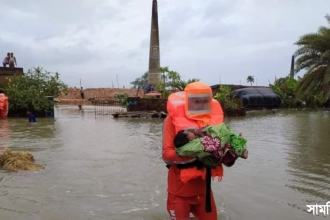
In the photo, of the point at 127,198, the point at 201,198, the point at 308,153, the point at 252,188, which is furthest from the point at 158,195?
the point at 308,153

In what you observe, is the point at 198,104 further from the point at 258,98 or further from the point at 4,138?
the point at 258,98

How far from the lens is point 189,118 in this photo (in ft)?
10.2

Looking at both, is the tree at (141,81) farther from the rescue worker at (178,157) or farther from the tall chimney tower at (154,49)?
the rescue worker at (178,157)

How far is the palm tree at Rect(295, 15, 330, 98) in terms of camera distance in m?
18.7

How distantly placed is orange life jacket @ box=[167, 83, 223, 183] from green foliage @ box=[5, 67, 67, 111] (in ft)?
61.9

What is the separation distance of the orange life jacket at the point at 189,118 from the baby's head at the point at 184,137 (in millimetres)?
87

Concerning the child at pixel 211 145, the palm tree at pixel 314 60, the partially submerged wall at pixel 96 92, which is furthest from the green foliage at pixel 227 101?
the partially submerged wall at pixel 96 92

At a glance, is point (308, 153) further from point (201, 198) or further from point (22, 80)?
point (22, 80)

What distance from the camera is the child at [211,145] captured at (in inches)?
110

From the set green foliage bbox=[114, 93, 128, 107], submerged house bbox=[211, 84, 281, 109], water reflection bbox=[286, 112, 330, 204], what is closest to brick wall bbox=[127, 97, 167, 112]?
green foliage bbox=[114, 93, 128, 107]

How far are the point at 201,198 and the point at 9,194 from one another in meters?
3.62

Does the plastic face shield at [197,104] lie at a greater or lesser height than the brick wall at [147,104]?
greater

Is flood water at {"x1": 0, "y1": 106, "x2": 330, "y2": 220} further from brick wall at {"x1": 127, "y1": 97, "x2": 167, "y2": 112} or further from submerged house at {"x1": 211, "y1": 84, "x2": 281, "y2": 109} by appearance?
submerged house at {"x1": 211, "y1": 84, "x2": 281, "y2": 109}

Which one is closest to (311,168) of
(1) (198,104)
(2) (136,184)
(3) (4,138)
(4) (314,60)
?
(2) (136,184)
